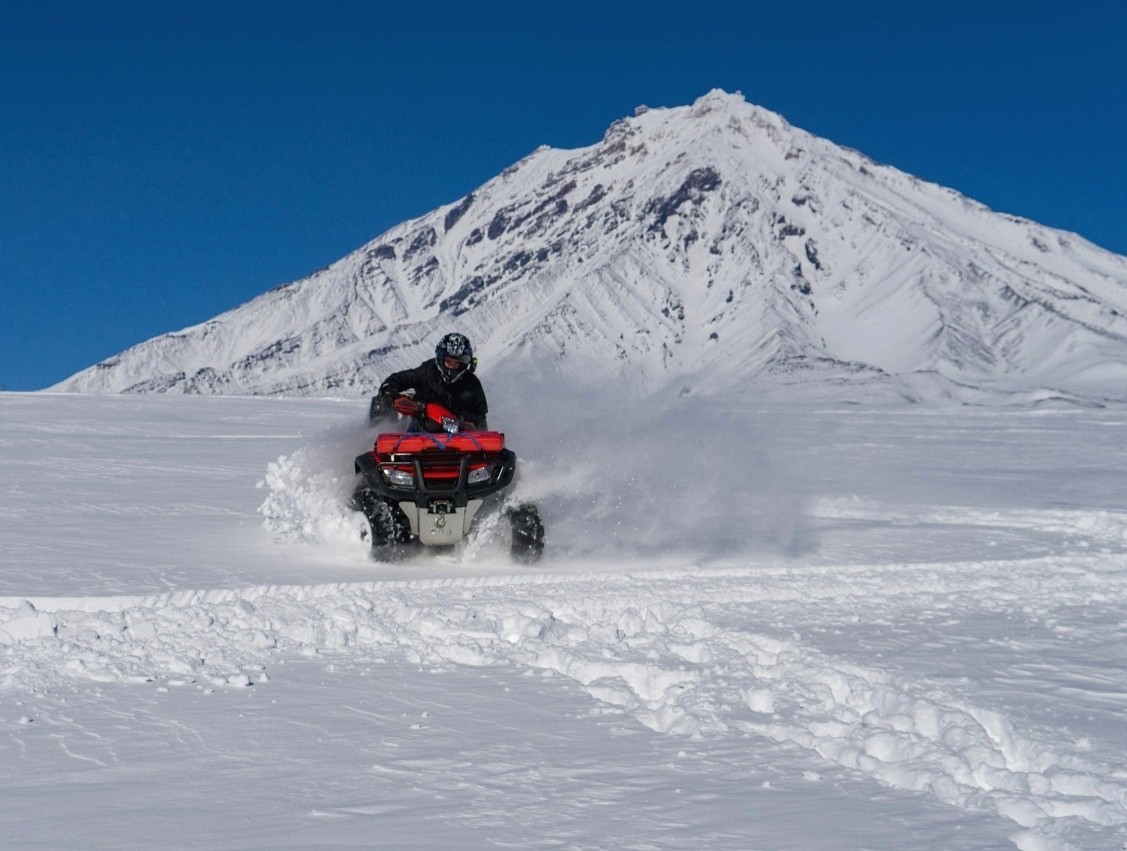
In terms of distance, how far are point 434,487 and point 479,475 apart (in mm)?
390

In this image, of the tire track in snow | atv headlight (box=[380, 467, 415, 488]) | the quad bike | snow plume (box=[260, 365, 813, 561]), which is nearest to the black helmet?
the quad bike

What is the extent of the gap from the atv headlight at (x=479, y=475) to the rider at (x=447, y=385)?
63cm

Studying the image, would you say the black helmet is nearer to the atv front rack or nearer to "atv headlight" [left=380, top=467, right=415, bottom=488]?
the atv front rack

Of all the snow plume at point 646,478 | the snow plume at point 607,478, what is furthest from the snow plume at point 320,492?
the snow plume at point 646,478

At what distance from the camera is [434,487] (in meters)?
9.66

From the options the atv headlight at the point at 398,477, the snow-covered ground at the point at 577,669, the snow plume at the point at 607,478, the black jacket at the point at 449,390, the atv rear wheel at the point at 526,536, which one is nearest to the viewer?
the snow-covered ground at the point at 577,669

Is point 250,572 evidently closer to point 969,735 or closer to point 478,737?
point 478,737

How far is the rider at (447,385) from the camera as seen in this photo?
10445 millimetres

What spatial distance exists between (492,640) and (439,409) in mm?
3542

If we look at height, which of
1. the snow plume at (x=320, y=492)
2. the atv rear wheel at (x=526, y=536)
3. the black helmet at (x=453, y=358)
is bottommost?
the atv rear wheel at (x=526, y=536)

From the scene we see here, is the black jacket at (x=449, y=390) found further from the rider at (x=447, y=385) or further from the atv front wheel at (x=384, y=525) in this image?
the atv front wheel at (x=384, y=525)

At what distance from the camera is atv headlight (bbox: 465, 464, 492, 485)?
32.0ft

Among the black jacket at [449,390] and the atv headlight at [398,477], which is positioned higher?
the black jacket at [449,390]

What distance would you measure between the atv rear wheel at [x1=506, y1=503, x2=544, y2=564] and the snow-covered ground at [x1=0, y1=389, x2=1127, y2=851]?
18cm
